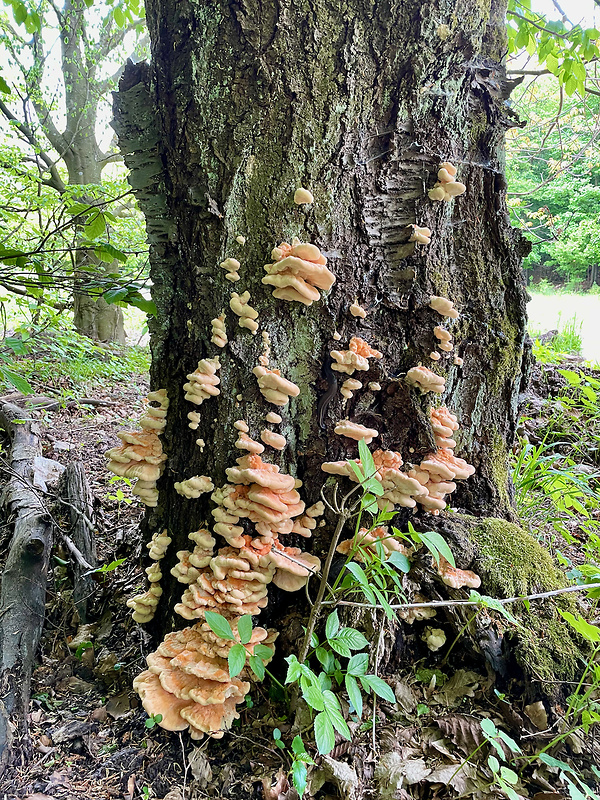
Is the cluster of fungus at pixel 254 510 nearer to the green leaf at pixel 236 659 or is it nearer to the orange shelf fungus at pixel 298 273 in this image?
the orange shelf fungus at pixel 298 273

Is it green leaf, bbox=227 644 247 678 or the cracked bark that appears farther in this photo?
the cracked bark

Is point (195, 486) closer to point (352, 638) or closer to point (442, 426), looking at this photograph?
point (352, 638)

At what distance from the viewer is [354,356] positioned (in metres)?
2.05

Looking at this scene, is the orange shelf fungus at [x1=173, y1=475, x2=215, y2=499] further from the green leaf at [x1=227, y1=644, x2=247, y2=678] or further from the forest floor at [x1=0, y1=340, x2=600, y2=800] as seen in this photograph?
the forest floor at [x1=0, y1=340, x2=600, y2=800]

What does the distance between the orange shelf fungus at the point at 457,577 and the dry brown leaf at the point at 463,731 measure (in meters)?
0.51

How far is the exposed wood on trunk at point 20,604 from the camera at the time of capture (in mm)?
2014

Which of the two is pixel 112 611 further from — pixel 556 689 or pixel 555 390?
pixel 555 390

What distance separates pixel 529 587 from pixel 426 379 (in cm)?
111

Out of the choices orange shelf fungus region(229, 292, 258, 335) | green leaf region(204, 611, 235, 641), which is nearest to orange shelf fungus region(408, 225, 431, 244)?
orange shelf fungus region(229, 292, 258, 335)

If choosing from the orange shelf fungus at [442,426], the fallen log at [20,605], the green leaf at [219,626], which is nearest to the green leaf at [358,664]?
the green leaf at [219,626]

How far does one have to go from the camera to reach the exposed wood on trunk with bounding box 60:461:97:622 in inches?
110

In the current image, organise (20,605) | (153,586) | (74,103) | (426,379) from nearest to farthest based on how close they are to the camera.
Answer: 1. (426,379)
2. (153,586)
3. (20,605)
4. (74,103)

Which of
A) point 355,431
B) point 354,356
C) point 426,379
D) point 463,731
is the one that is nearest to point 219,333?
point 354,356

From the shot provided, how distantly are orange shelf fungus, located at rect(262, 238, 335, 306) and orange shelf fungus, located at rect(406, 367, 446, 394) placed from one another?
0.58 m
